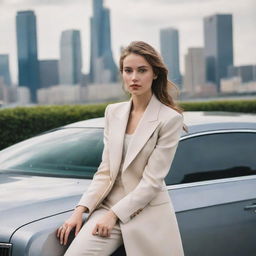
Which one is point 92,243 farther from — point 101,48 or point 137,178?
point 101,48

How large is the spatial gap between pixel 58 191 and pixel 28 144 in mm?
1142

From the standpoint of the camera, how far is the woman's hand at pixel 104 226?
323 centimetres

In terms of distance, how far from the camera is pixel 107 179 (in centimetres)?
347

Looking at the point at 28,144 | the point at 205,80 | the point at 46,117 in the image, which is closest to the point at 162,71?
the point at 28,144

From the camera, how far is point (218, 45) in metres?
70.5

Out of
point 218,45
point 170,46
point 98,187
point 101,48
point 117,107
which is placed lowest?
point 98,187

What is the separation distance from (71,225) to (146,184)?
1.40ft

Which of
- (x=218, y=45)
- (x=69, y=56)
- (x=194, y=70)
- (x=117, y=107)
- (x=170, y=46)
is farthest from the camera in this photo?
(x=218, y=45)

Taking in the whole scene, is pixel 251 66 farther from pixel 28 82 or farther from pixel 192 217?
pixel 192 217

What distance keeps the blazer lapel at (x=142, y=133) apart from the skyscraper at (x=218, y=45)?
59.8m

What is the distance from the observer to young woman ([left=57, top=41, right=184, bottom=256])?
3287mm

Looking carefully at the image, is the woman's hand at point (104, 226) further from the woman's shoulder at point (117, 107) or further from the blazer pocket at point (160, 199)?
the woman's shoulder at point (117, 107)

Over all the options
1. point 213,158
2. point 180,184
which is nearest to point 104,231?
point 180,184

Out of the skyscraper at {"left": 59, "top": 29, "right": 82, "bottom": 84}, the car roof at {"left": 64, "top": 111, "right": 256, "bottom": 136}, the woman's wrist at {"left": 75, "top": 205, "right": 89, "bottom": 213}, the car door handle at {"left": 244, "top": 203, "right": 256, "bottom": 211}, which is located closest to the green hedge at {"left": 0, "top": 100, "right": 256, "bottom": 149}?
the car roof at {"left": 64, "top": 111, "right": 256, "bottom": 136}
